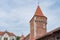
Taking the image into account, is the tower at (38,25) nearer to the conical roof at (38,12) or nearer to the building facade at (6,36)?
the conical roof at (38,12)

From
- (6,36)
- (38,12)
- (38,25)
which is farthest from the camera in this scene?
(6,36)

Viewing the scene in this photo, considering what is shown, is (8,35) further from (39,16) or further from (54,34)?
(54,34)

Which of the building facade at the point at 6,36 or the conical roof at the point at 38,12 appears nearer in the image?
the conical roof at the point at 38,12

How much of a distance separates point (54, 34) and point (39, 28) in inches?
633

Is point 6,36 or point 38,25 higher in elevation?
point 38,25

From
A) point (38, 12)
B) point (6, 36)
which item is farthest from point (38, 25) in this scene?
point (6, 36)

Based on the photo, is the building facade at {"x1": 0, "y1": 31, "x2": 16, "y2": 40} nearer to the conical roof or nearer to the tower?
the conical roof

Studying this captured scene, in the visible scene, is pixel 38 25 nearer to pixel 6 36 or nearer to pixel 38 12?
pixel 38 12

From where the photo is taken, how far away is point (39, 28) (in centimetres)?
3597

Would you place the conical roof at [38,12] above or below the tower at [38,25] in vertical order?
above

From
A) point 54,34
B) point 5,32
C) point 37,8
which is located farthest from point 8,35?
point 54,34

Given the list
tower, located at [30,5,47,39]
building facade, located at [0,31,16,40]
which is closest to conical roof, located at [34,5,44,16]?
tower, located at [30,5,47,39]

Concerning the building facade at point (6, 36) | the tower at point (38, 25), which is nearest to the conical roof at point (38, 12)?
the tower at point (38, 25)

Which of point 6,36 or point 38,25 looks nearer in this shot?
point 38,25
